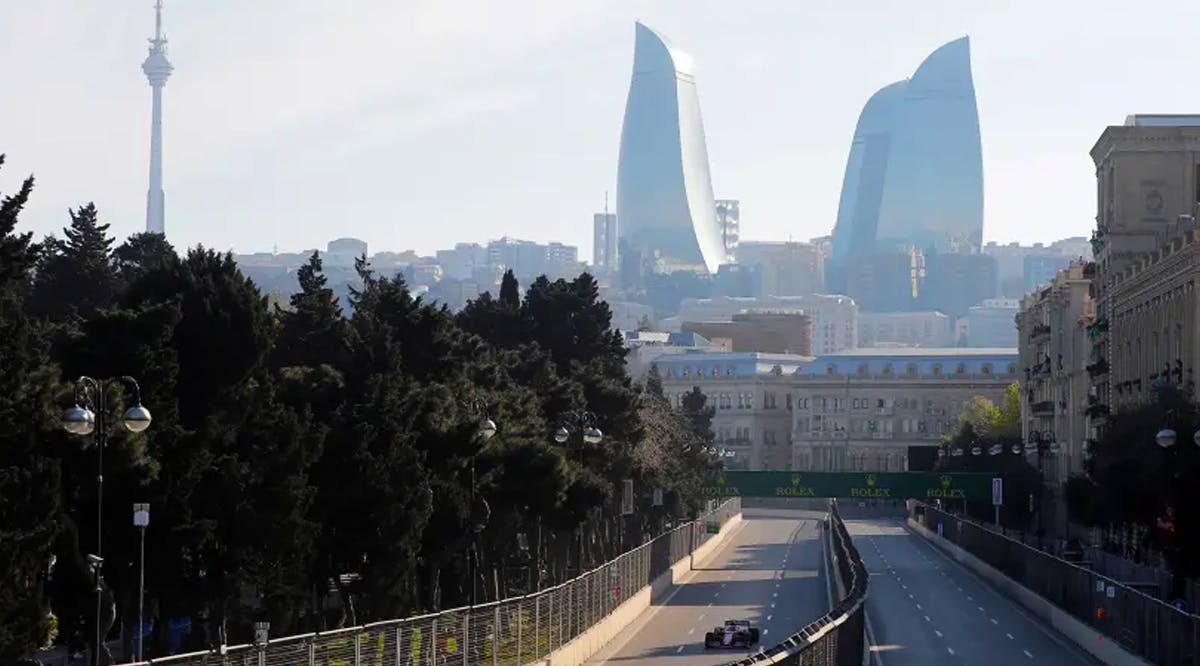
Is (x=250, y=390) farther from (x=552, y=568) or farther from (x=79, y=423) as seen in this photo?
(x=552, y=568)

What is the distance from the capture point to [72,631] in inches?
2235

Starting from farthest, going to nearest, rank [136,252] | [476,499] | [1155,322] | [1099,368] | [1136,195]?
[1136,195]
[1099,368]
[1155,322]
[136,252]
[476,499]

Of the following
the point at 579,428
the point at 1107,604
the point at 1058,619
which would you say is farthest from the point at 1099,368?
the point at 1107,604

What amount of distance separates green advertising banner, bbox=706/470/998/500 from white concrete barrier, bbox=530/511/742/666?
1478 inches

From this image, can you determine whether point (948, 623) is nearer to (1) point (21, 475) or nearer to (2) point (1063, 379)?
(1) point (21, 475)

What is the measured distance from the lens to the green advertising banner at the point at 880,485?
586 feet

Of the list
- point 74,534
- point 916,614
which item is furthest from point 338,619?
point 916,614

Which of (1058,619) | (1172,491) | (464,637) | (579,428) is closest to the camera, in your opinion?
(464,637)

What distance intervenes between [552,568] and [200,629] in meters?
38.7

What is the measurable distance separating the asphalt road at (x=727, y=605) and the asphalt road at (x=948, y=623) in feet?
10.7

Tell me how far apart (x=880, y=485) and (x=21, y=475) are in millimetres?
147078

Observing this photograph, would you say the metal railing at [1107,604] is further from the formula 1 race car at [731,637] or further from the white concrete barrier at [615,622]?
the white concrete barrier at [615,622]

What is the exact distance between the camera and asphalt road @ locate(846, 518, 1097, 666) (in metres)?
81.7

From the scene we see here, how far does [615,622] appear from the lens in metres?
88.7
